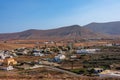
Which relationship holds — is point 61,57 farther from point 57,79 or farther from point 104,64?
point 57,79

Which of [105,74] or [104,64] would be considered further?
[104,64]

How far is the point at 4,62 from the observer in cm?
5541

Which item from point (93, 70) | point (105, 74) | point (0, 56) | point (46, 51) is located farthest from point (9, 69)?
point (46, 51)

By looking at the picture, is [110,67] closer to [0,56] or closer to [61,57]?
[61,57]

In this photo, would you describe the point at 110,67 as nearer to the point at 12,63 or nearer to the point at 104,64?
the point at 104,64

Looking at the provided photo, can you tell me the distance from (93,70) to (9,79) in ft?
53.0

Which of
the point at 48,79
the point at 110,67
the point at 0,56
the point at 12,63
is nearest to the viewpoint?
the point at 48,79

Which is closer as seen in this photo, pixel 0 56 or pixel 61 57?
pixel 61 57

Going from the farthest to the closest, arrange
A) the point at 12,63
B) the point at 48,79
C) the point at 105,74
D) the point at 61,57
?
the point at 61,57
the point at 12,63
the point at 105,74
the point at 48,79

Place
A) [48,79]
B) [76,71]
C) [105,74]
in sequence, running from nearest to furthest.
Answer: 1. [48,79]
2. [105,74]
3. [76,71]

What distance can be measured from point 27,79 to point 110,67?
2055 cm

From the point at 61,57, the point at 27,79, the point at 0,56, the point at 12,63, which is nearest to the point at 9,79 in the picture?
the point at 27,79

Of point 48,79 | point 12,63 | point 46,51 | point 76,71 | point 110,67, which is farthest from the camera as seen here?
point 46,51

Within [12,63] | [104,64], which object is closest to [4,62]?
[12,63]
